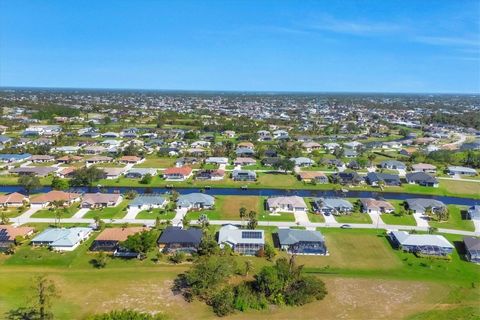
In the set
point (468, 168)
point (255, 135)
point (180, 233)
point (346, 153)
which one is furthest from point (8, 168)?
point (468, 168)

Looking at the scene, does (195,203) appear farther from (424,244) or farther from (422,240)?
(424,244)

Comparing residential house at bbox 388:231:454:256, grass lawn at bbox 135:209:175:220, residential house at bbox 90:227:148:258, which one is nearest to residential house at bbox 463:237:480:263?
residential house at bbox 388:231:454:256

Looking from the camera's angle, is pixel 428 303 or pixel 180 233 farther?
pixel 180 233

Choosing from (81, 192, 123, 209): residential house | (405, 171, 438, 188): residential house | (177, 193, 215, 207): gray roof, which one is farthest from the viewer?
(405, 171, 438, 188): residential house

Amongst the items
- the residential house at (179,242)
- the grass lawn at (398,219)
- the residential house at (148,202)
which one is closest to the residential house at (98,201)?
the residential house at (148,202)

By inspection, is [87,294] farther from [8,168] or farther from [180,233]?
[8,168]

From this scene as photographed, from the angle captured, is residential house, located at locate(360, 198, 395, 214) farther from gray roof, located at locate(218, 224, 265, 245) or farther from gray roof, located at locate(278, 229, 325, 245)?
gray roof, located at locate(218, 224, 265, 245)

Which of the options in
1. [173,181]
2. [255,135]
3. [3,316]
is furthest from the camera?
[255,135]
